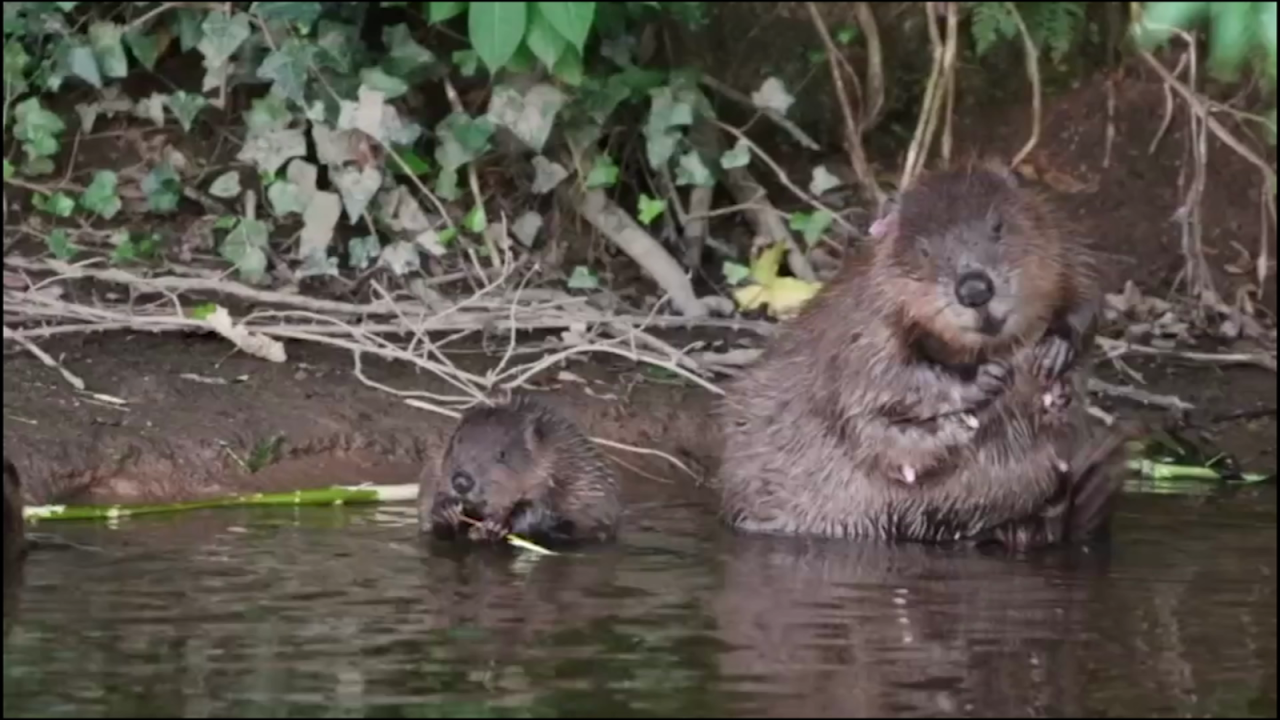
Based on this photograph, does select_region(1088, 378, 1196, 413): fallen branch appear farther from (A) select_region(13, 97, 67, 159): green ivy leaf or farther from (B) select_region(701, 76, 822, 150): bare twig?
(A) select_region(13, 97, 67, 159): green ivy leaf

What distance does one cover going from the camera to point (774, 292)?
7.30m

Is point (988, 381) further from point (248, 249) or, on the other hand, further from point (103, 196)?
point (103, 196)

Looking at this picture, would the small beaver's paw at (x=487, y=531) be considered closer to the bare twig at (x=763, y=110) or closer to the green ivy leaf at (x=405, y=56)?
the green ivy leaf at (x=405, y=56)

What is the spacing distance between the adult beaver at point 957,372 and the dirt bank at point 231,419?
105 cm

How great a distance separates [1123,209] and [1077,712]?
4893 mm

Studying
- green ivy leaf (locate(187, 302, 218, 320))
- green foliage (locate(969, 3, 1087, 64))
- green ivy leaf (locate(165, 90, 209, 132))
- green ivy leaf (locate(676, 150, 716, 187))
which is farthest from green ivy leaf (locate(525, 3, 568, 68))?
green foliage (locate(969, 3, 1087, 64))

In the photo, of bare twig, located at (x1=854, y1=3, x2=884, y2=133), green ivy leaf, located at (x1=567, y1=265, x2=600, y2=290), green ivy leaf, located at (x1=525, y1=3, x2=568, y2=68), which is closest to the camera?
green ivy leaf, located at (x1=525, y1=3, x2=568, y2=68)

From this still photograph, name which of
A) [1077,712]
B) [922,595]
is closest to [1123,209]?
[922,595]

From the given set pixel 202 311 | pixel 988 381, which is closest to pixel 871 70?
pixel 202 311

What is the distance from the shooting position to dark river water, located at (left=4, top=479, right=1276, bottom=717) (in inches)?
133

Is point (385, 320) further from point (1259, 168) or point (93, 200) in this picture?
point (1259, 168)

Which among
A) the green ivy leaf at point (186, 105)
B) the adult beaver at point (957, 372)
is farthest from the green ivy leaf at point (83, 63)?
the adult beaver at point (957, 372)

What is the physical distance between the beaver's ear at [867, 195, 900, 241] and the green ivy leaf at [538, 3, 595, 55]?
774 mm

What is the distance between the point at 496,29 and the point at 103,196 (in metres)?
2.44
